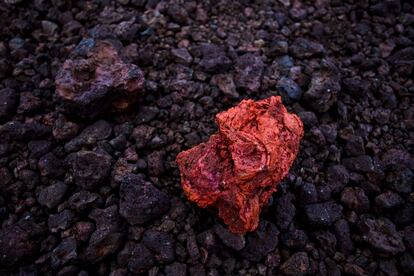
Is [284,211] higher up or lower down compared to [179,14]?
lower down

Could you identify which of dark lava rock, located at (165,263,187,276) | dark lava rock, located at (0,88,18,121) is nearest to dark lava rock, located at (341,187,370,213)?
dark lava rock, located at (165,263,187,276)

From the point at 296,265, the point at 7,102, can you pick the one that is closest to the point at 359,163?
the point at 296,265

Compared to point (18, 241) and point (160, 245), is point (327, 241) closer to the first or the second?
point (160, 245)

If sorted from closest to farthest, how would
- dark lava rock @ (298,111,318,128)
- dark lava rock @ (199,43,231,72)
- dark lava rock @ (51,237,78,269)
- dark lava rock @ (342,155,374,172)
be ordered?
dark lava rock @ (51,237,78,269)
dark lava rock @ (342,155,374,172)
dark lava rock @ (298,111,318,128)
dark lava rock @ (199,43,231,72)

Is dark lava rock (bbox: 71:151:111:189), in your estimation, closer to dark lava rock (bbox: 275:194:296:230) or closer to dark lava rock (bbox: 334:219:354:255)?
dark lava rock (bbox: 275:194:296:230)

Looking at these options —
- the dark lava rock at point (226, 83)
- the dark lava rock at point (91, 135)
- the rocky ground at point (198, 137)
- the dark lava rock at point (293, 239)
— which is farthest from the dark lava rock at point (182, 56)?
the dark lava rock at point (293, 239)

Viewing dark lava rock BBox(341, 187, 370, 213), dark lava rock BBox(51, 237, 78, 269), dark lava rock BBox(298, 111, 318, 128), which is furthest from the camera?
dark lava rock BBox(298, 111, 318, 128)
